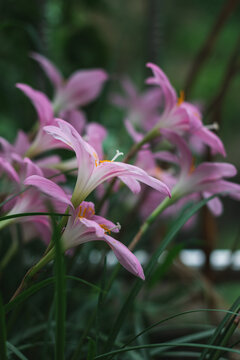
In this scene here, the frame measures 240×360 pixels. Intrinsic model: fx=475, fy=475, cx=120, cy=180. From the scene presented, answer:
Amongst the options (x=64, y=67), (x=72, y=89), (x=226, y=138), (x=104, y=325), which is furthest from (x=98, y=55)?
(x=226, y=138)

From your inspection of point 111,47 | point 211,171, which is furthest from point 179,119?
point 111,47

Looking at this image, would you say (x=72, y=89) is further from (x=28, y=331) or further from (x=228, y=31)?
(x=228, y=31)

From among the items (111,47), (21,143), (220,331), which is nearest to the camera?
(220,331)

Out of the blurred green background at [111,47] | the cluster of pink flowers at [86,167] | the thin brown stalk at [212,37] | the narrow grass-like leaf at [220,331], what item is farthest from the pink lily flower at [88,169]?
the thin brown stalk at [212,37]

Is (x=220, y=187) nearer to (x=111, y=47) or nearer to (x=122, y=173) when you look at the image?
(x=122, y=173)

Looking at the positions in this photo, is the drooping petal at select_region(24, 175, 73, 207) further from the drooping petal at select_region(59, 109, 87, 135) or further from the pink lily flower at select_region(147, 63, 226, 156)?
the drooping petal at select_region(59, 109, 87, 135)

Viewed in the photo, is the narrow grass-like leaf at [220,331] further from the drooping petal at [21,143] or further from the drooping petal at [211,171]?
the drooping petal at [21,143]
